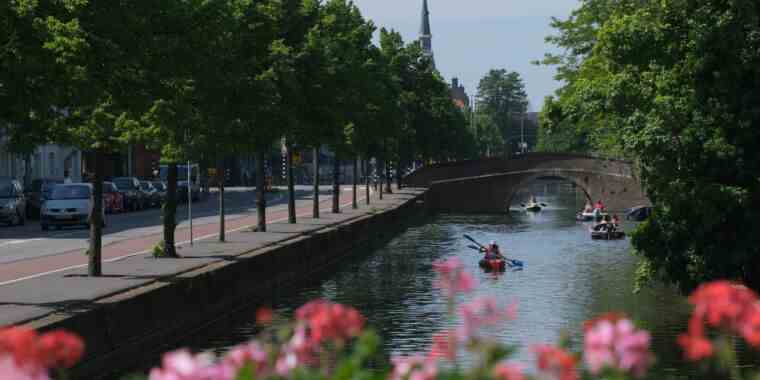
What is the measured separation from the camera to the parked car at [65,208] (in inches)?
2045

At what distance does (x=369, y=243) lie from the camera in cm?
5819

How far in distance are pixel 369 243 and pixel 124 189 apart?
18243mm

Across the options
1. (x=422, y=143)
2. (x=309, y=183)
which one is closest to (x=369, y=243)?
(x=422, y=143)

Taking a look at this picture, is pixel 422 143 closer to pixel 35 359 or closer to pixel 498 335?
pixel 498 335

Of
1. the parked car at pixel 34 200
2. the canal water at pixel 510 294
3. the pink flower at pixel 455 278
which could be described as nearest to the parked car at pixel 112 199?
the parked car at pixel 34 200

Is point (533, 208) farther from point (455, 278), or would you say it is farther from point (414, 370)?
point (455, 278)

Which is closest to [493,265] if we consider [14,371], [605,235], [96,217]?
[605,235]

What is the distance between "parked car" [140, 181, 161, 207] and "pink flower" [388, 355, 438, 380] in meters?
69.9

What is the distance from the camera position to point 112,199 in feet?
221

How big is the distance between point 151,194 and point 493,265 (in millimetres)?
33107

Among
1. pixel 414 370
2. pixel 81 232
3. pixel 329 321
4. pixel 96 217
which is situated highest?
pixel 329 321

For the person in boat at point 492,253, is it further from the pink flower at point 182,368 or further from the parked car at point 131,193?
the pink flower at point 182,368

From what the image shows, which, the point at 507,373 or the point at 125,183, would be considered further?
the point at 125,183

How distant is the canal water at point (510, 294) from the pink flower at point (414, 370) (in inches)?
231
